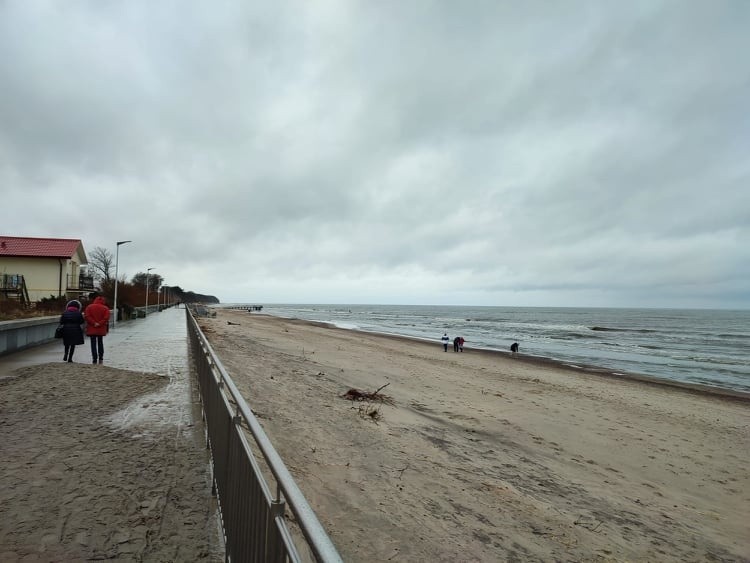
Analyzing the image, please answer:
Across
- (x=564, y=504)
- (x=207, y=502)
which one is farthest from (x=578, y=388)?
(x=207, y=502)

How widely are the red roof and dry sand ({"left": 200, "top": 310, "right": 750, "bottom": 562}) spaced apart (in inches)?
1244

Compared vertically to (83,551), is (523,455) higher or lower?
lower

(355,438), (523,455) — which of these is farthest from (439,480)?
(523,455)

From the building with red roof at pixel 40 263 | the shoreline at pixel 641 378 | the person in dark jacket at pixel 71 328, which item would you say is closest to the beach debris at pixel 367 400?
the person in dark jacket at pixel 71 328

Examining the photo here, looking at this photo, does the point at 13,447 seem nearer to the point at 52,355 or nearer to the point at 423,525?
the point at 423,525

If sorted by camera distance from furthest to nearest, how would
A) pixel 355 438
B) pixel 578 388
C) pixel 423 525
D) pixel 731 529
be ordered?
pixel 578 388, pixel 355 438, pixel 731 529, pixel 423 525

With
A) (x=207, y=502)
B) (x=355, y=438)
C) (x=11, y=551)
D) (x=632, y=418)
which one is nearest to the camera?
(x=11, y=551)

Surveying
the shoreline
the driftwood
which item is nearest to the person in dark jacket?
Answer: the driftwood

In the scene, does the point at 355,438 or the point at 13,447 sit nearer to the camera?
the point at 13,447

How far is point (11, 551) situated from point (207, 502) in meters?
1.28

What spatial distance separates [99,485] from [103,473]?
0.30 m

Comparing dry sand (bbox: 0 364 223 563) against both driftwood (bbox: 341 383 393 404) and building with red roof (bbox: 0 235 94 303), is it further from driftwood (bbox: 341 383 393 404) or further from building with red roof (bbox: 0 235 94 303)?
building with red roof (bbox: 0 235 94 303)

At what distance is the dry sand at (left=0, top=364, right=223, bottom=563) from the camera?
3.04 m

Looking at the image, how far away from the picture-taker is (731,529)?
5125mm
